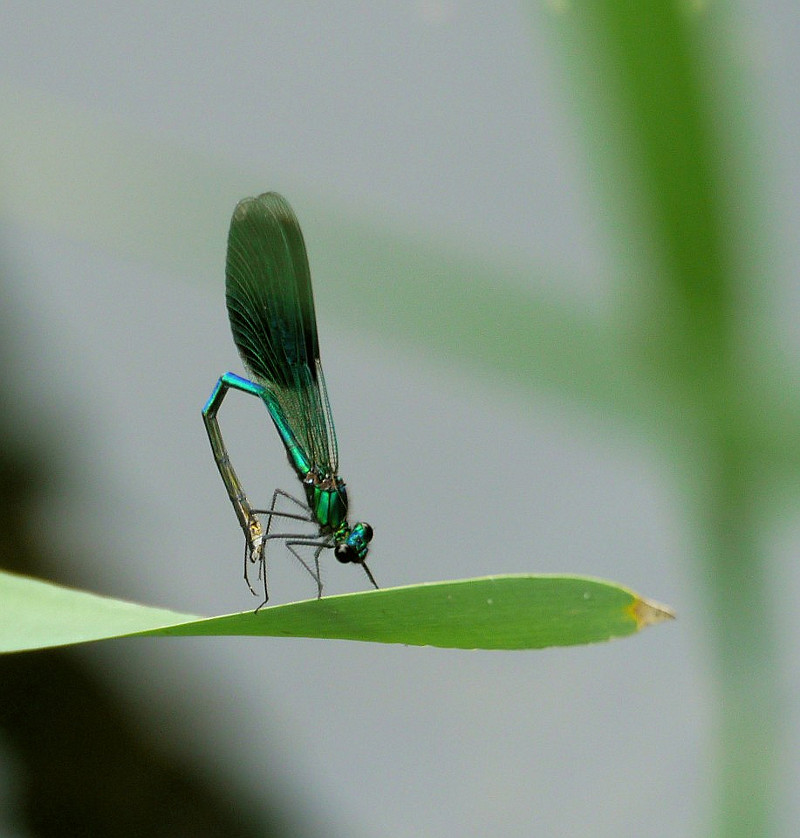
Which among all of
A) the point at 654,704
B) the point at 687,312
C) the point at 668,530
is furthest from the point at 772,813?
the point at 687,312

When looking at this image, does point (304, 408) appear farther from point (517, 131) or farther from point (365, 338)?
point (517, 131)

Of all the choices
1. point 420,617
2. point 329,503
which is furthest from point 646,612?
point 329,503

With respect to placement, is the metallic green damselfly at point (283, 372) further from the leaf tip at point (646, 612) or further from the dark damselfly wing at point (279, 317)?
the leaf tip at point (646, 612)

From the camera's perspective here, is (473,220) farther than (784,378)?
Yes

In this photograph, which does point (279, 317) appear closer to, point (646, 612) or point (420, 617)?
point (420, 617)

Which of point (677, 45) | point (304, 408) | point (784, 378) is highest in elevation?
point (677, 45)

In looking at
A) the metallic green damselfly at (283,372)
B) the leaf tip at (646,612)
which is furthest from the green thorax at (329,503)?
the leaf tip at (646,612)
